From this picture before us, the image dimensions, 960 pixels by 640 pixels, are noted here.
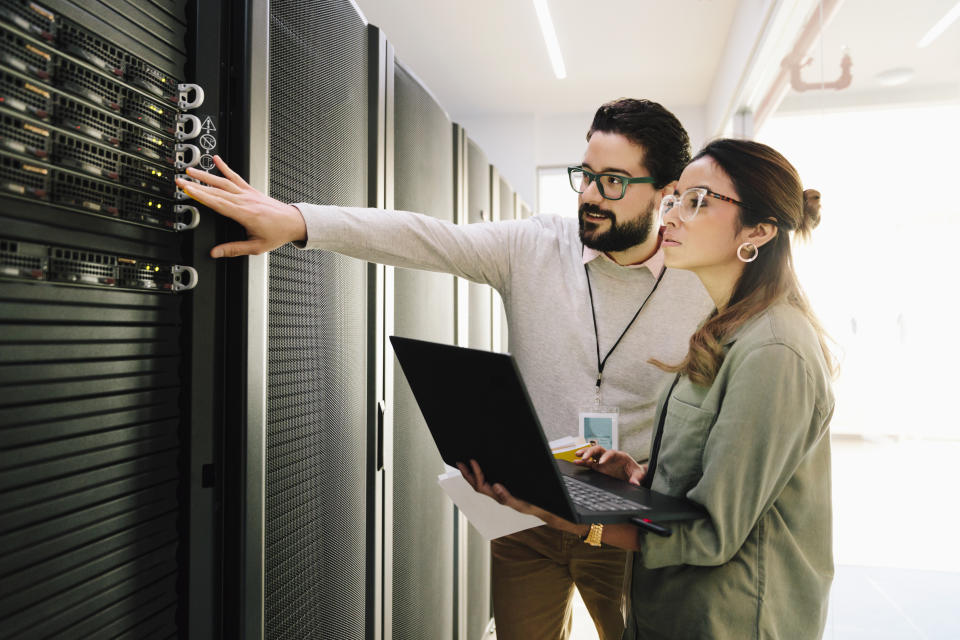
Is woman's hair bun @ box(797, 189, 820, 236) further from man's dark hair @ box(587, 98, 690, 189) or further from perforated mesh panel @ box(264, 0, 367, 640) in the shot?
perforated mesh panel @ box(264, 0, 367, 640)

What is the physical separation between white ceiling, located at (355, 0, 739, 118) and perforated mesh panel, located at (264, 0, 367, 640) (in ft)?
11.1

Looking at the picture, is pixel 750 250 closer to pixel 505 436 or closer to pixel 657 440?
pixel 657 440

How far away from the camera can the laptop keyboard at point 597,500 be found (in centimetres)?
93

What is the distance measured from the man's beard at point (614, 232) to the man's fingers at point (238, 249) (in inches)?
34.2

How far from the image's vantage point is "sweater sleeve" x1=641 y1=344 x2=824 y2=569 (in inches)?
34.1

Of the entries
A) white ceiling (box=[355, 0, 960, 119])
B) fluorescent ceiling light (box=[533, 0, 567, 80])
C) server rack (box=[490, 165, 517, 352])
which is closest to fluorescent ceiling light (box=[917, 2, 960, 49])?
white ceiling (box=[355, 0, 960, 119])

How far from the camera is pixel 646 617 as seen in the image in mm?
1034

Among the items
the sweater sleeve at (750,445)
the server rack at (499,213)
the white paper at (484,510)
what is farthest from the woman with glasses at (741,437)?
the server rack at (499,213)

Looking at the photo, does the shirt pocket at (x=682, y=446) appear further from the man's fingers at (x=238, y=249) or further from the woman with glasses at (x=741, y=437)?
the man's fingers at (x=238, y=249)

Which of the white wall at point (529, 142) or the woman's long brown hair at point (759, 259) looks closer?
the woman's long brown hair at point (759, 259)

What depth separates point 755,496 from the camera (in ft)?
2.89

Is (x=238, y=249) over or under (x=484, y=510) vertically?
over

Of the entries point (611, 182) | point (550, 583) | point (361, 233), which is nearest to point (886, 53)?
point (611, 182)

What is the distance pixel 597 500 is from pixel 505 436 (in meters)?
0.21
